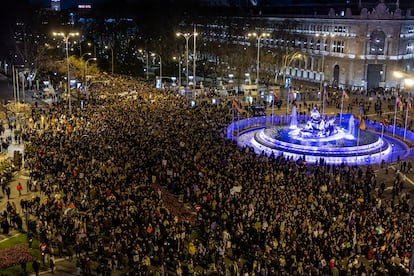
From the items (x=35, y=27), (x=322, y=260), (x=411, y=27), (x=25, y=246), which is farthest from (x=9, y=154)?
(x=411, y=27)

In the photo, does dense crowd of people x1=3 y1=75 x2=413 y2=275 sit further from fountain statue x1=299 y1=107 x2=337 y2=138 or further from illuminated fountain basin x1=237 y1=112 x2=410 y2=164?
fountain statue x1=299 y1=107 x2=337 y2=138

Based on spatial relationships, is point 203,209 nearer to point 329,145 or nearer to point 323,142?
point 329,145

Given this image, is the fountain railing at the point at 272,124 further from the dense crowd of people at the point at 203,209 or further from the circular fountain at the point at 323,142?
the dense crowd of people at the point at 203,209

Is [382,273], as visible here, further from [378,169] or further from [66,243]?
[378,169]

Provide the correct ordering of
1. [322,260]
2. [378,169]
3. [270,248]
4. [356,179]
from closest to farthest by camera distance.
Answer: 1. [322,260]
2. [270,248]
3. [356,179]
4. [378,169]

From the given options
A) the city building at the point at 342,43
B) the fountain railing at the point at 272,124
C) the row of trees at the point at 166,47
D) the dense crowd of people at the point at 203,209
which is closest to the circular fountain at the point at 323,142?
the fountain railing at the point at 272,124
